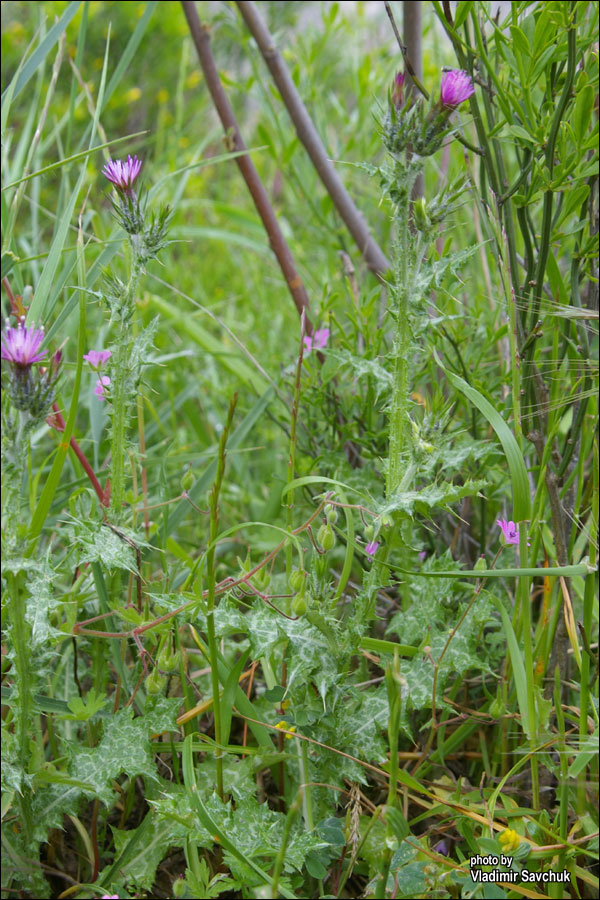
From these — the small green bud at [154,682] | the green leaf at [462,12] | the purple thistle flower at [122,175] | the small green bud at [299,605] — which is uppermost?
the green leaf at [462,12]

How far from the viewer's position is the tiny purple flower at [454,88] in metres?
0.71

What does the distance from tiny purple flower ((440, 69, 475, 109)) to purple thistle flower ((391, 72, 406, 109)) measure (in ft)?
0.14

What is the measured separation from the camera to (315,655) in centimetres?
81

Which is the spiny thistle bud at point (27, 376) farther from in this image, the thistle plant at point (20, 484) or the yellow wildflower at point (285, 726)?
the yellow wildflower at point (285, 726)

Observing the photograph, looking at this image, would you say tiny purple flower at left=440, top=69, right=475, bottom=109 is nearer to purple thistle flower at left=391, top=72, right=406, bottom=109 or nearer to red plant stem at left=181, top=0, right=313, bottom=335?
purple thistle flower at left=391, top=72, right=406, bottom=109

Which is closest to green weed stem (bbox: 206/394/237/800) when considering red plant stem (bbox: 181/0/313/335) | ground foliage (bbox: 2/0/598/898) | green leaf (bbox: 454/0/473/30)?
ground foliage (bbox: 2/0/598/898)

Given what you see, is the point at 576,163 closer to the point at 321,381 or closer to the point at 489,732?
the point at 321,381

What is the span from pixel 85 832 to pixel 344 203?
992 millimetres

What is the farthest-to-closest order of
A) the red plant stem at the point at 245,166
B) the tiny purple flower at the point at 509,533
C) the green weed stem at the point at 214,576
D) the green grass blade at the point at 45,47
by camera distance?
the red plant stem at the point at 245,166, the green grass blade at the point at 45,47, the tiny purple flower at the point at 509,533, the green weed stem at the point at 214,576

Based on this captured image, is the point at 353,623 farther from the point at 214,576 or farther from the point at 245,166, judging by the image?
the point at 245,166

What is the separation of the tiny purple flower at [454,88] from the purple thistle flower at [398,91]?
0.04m

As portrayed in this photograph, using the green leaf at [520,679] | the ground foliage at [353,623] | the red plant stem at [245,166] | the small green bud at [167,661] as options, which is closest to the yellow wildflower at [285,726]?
the ground foliage at [353,623]

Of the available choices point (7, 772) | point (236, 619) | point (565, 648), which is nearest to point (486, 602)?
point (565, 648)

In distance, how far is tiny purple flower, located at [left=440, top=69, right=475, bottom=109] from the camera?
0.71 metres
